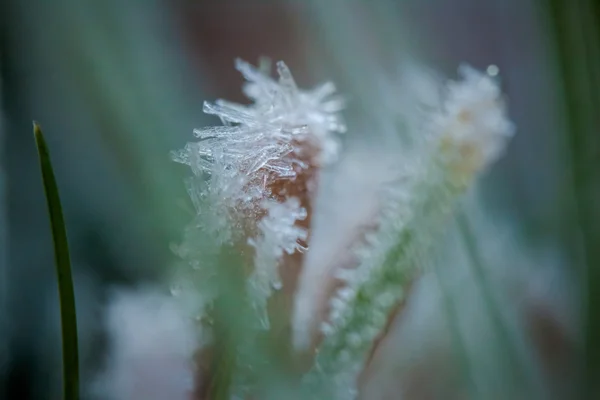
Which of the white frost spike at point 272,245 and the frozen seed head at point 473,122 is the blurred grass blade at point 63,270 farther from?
the frozen seed head at point 473,122

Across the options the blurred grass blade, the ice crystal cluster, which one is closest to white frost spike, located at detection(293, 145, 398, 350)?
the ice crystal cluster

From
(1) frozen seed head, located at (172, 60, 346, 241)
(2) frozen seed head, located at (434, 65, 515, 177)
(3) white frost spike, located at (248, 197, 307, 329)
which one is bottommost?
(3) white frost spike, located at (248, 197, 307, 329)

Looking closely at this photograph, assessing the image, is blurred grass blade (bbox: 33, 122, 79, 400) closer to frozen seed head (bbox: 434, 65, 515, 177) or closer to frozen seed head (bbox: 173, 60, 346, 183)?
frozen seed head (bbox: 173, 60, 346, 183)

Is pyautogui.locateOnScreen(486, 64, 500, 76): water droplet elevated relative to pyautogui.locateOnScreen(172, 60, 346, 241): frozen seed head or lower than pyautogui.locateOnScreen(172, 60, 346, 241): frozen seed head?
elevated

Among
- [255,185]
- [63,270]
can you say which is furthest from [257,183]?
[63,270]

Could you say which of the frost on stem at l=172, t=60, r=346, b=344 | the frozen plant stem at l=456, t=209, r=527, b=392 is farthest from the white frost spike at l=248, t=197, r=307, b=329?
the frozen plant stem at l=456, t=209, r=527, b=392

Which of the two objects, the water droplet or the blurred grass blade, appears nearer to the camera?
the blurred grass blade

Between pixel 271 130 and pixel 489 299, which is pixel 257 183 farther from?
pixel 489 299

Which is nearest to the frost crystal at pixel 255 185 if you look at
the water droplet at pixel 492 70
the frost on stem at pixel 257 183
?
the frost on stem at pixel 257 183
